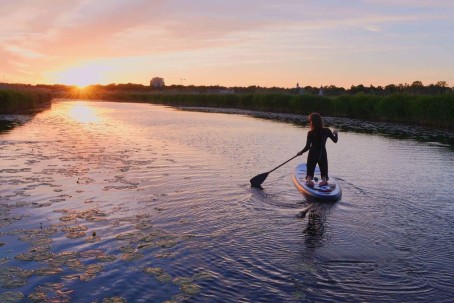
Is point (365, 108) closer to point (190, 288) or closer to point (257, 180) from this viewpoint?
point (257, 180)

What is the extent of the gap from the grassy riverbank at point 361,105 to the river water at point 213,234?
1992 centimetres

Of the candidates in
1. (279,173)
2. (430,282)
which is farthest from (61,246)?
(279,173)

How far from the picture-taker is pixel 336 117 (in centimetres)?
4853

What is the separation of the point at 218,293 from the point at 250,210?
433 cm

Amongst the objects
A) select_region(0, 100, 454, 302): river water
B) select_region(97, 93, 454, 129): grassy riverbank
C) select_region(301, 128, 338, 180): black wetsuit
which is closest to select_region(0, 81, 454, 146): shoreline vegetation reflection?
select_region(97, 93, 454, 129): grassy riverbank

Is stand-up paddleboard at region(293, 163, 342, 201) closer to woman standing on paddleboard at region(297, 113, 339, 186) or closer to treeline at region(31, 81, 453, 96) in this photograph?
woman standing on paddleboard at region(297, 113, 339, 186)

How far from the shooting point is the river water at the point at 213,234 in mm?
6262

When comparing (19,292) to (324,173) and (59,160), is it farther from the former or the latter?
(59,160)

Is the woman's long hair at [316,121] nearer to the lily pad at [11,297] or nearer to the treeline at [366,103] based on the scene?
the lily pad at [11,297]

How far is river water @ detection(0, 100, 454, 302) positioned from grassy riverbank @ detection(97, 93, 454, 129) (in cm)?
1992

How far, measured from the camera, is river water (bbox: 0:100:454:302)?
6262 mm

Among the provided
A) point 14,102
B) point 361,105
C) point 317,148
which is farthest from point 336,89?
point 317,148

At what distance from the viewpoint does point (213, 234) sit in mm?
8523

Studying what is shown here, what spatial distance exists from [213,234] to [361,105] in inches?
1579
